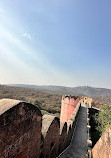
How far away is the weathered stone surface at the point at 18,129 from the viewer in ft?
5.71

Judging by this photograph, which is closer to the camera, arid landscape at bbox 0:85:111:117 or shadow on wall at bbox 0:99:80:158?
shadow on wall at bbox 0:99:80:158

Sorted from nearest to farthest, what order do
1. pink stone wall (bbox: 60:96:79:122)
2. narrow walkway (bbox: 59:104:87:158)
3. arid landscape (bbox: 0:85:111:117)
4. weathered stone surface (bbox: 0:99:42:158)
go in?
1. weathered stone surface (bbox: 0:99:42:158)
2. narrow walkway (bbox: 59:104:87:158)
3. pink stone wall (bbox: 60:96:79:122)
4. arid landscape (bbox: 0:85:111:117)

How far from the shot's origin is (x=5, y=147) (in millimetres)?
1787

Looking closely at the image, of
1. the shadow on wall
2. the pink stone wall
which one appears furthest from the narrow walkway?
the pink stone wall

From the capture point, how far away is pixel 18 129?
2.07 metres

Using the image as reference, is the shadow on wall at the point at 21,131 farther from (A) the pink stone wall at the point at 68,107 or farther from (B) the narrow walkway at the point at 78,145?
(A) the pink stone wall at the point at 68,107

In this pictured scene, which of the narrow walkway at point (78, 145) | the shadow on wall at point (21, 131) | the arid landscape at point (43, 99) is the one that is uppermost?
the shadow on wall at point (21, 131)

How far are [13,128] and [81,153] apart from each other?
6.17 meters

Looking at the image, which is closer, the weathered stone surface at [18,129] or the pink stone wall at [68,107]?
the weathered stone surface at [18,129]

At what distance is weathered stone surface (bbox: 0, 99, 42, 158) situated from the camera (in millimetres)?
1741

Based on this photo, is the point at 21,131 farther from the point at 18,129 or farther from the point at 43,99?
the point at 43,99

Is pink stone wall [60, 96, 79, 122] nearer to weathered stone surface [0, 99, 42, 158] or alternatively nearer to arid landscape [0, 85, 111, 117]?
arid landscape [0, 85, 111, 117]

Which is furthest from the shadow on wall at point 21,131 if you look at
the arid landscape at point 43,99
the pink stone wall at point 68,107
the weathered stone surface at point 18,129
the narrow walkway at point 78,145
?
the arid landscape at point 43,99

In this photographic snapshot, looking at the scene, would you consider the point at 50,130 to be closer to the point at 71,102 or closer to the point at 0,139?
the point at 0,139
